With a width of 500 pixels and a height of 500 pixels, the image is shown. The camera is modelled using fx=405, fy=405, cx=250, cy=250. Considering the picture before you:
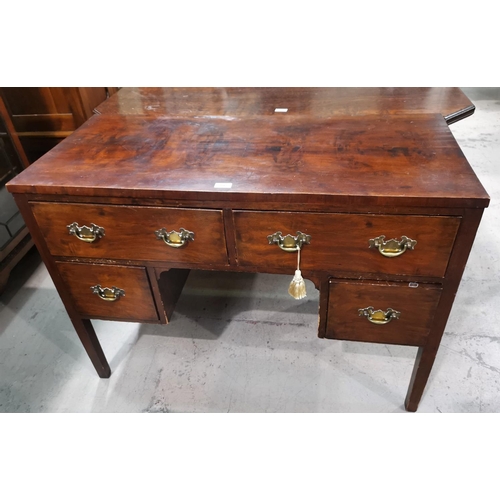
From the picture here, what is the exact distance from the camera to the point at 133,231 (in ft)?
3.59

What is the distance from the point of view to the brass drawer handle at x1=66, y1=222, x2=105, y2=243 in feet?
3.62

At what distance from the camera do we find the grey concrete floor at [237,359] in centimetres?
146

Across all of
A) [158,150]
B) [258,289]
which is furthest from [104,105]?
[258,289]

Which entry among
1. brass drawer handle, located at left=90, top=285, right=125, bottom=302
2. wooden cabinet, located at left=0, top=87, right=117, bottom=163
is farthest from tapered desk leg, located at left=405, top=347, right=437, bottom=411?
wooden cabinet, located at left=0, top=87, right=117, bottom=163

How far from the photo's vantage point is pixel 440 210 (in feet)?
3.02

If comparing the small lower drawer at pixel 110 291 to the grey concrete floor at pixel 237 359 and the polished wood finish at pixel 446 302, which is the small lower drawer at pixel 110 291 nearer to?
the grey concrete floor at pixel 237 359

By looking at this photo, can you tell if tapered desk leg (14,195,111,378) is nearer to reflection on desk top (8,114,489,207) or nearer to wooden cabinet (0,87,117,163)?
reflection on desk top (8,114,489,207)

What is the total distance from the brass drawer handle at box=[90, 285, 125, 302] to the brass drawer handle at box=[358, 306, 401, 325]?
2.40ft

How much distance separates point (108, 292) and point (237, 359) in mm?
603

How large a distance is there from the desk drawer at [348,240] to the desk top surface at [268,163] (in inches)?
2.0

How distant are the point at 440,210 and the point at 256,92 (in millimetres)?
1019

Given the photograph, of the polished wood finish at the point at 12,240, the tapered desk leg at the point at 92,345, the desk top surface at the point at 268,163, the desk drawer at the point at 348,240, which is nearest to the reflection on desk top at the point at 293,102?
the desk top surface at the point at 268,163

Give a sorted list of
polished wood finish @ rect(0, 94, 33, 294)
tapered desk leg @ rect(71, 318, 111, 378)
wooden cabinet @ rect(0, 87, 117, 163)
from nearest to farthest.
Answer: tapered desk leg @ rect(71, 318, 111, 378), polished wood finish @ rect(0, 94, 33, 294), wooden cabinet @ rect(0, 87, 117, 163)

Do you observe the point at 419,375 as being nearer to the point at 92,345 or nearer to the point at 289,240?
the point at 289,240
